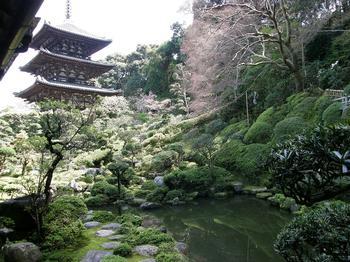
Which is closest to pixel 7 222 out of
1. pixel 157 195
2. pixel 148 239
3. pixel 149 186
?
pixel 148 239

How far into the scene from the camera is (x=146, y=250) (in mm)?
5672

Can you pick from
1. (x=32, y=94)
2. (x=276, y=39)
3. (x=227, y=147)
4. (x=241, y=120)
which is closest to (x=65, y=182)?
(x=227, y=147)

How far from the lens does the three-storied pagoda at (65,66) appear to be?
27172 mm

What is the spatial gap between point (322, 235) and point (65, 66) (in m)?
28.9

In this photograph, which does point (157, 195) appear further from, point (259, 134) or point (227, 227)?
point (259, 134)

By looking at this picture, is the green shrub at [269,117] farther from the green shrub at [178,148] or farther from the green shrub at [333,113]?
the green shrub at [178,148]

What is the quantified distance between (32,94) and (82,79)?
4.53 m

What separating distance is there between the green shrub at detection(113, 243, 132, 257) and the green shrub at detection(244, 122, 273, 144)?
10565mm

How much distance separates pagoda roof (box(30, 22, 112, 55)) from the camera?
27.9m

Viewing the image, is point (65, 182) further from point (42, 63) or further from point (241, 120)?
point (42, 63)

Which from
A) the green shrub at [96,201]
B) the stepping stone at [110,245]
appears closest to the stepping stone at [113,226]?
the stepping stone at [110,245]

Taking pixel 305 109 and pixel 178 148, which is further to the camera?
pixel 178 148

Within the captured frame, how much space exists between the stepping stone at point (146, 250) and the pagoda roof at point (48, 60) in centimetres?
2401

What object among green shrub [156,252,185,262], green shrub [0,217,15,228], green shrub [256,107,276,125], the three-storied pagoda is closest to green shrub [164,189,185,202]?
green shrub [256,107,276,125]
